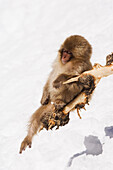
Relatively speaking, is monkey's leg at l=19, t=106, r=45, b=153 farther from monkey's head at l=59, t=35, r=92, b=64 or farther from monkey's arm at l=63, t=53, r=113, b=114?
monkey's head at l=59, t=35, r=92, b=64

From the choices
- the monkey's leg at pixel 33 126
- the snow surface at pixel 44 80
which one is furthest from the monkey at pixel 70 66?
the snow surface at pixel 44 80

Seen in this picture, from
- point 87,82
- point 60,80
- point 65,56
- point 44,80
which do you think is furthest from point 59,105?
point 44,80

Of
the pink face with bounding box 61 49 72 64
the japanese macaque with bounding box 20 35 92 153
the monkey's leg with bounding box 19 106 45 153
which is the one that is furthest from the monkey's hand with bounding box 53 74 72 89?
the monkey's leg with bounding box 19 106 45 153

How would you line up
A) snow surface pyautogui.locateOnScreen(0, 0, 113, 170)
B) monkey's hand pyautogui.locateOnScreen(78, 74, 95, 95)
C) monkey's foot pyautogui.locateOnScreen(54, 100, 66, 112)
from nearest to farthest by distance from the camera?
monkey's hand pyautogui.locateOnScreen(78, 74, 95, 95)
monkey's foot pyautogui.locateOnScreen(54, 100, 66, 112)
snow surface pyautogui.locateOnScreen(0, 0, 113, 170)

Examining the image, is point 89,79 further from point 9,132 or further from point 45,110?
point 9,132

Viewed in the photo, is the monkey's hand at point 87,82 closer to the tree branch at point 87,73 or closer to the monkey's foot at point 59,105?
the tree branch at point 87,73

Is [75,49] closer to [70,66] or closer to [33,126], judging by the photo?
[70,66]
